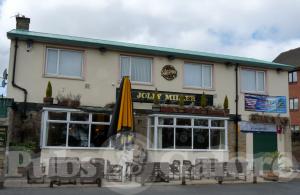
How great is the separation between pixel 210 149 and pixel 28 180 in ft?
27.1

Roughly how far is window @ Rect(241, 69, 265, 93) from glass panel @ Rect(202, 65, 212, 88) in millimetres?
1807

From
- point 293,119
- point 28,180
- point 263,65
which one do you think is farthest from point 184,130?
point 293,119

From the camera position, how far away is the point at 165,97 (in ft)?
58.7

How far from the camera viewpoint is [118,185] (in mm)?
13109

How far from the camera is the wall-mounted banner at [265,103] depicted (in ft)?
64.1

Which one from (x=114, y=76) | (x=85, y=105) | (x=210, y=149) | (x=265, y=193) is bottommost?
(x=265, y=193)

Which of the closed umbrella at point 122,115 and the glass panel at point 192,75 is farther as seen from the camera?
the glass panel at point 192,75

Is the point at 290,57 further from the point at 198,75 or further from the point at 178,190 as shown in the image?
the point at 178,190

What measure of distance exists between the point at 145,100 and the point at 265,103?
6451 millimetres

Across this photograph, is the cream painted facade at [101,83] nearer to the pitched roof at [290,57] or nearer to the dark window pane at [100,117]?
the dark window pane at [100,117]

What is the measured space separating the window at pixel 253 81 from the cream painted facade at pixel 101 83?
0.62 meters

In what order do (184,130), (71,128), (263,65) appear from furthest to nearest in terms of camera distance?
1. (263,65)
2. (184,130)
3. (71,128)

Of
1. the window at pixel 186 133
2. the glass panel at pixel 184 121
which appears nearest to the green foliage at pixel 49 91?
the window at pixel 186 133

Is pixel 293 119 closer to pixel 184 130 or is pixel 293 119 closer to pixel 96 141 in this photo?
pixel 184 130
